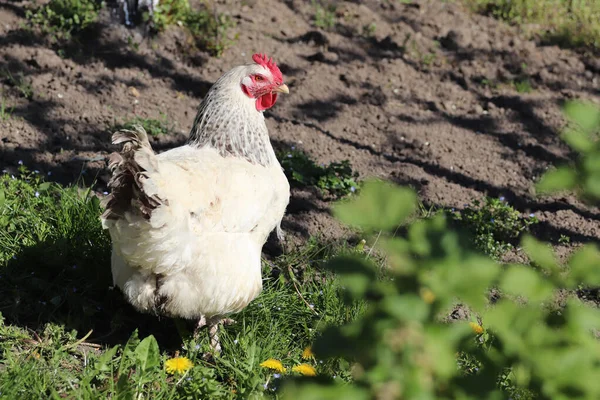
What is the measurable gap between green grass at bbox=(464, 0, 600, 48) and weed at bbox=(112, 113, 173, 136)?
165 inches

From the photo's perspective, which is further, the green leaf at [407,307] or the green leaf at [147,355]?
the green leaf at [147,355]

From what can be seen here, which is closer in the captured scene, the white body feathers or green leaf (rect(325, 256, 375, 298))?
green leaf (rect(325, 256, 375, 298))

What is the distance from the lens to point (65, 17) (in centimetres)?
568

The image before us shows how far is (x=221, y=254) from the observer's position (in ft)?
9.92

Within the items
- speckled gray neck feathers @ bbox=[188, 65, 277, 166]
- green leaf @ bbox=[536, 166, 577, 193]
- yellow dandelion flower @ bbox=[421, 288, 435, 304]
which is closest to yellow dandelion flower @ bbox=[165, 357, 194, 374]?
speckled gray neck feathers @ bbox=[188, 65, 277, 166]

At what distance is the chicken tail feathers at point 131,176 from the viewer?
260 centimetres

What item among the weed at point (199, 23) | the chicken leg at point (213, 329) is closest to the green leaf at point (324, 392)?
the chicken leg at point (213, 329)

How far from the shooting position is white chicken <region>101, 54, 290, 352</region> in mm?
2691

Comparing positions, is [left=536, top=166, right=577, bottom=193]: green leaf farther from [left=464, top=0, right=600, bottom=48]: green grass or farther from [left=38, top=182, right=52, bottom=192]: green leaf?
[left=464, top=0, right=600, bottom=48]: green grass

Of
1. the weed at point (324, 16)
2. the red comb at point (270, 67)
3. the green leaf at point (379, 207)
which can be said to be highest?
the green leaf at point (379, 207)

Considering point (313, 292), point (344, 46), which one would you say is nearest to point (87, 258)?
point (313, 292)

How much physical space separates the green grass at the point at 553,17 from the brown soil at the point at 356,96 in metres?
0.30

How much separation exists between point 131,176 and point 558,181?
1.78m

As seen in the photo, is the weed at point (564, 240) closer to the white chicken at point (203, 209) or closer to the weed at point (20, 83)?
the white chicken at point (203, 209)
